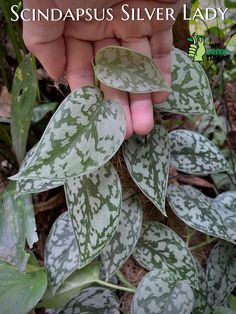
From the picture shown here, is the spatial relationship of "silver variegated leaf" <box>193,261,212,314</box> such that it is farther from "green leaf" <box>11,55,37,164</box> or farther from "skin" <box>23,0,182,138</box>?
"green leaf" <box>11,55,37,164</box>

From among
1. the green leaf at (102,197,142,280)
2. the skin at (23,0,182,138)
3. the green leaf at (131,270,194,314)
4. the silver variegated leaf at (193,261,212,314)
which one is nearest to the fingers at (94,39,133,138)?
the skin at (23,0,182,138)

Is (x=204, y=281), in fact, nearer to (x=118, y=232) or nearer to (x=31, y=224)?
(x=118, y=232)

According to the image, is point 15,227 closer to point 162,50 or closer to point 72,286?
point 72,286

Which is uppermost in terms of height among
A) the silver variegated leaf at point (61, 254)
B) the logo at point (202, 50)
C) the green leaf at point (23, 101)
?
the logo at point (202, 50)

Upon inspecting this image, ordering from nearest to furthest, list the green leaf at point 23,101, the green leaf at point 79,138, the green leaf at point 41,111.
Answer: the green leaf at point 79,138 < the green leaf at point 23,101 < the green leaf at point 41,111

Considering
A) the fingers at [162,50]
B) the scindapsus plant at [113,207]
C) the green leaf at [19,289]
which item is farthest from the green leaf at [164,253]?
the fingers at [162,50]

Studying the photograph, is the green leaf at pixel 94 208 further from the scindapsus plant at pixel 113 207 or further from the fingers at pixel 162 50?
the fingers at pixel 162 50
